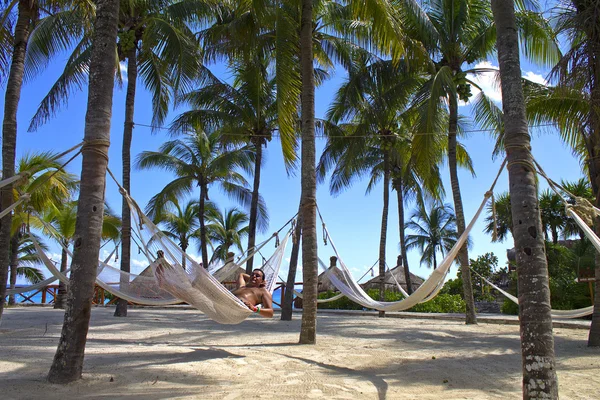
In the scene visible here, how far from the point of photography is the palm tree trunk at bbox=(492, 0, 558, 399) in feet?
7.73

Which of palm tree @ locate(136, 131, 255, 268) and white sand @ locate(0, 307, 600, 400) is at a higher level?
palm tree @ locate(136, 131, 255, 268)

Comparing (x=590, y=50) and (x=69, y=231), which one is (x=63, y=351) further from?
(x=69, y=231)

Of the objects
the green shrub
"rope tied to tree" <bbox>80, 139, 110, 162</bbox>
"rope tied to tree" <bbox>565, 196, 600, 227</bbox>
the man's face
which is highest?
"rope tied to tree" <bbox>80, 139, 110, 162</bbox>

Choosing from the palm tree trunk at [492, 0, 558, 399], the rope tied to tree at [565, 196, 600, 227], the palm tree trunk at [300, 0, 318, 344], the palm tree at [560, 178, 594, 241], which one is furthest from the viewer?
the palm tree at [560, 178, 594, 241]

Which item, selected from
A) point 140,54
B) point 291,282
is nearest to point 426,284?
point 291,282

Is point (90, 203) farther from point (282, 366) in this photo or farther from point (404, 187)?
point (404, 187)

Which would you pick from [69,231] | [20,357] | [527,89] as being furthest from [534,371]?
[69,231]

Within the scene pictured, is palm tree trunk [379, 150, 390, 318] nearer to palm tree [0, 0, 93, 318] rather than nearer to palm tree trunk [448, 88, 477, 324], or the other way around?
palm tree trunk [448, 88, 477, 324]

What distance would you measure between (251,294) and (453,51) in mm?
5983

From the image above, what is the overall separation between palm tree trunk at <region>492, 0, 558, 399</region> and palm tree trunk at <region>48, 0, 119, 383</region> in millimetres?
2568

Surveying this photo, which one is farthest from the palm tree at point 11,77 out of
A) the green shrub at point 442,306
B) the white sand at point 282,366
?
the green shrub at point 442,306

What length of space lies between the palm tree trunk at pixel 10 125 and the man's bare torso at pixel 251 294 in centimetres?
261

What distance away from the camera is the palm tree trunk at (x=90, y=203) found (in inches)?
117

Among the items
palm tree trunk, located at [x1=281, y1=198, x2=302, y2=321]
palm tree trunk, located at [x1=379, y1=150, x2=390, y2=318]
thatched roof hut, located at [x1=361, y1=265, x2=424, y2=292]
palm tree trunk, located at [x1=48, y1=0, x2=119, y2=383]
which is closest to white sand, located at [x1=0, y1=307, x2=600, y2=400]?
palm tree trunk, located at [x1=48, y1=0, x2=119, y2=383]
